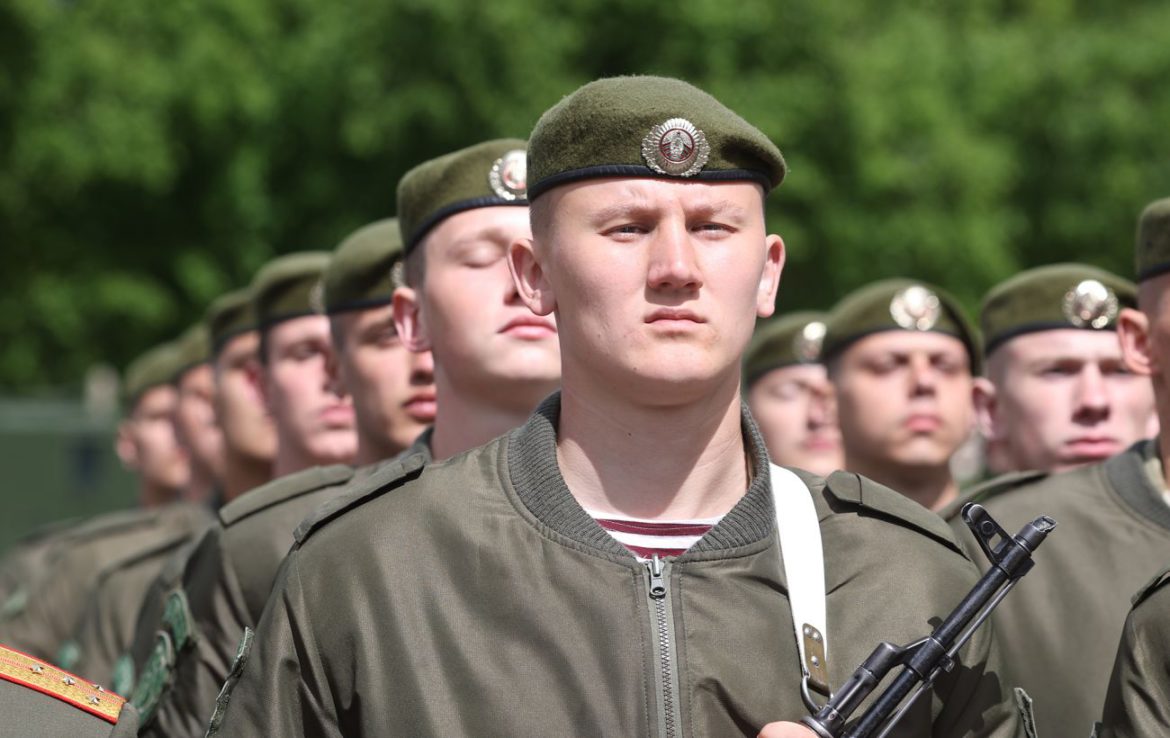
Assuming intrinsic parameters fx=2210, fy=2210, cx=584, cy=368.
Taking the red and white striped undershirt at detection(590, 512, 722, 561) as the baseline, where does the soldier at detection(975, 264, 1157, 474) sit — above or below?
below

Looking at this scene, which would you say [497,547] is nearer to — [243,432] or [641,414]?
[641,414]

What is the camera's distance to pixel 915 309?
8453 mm

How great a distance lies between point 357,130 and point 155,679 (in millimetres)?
15858

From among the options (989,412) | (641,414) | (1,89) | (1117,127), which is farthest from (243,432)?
(1117,127)

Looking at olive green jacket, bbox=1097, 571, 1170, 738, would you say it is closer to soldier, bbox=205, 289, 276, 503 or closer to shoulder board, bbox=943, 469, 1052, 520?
shoulder board, bbox=943, 469, 1052, 520

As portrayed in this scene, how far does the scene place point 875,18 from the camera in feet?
84.1

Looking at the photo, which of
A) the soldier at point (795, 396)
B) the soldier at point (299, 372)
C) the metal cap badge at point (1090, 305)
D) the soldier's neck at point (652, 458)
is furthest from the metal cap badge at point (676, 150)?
the soldier at point (795, 396)

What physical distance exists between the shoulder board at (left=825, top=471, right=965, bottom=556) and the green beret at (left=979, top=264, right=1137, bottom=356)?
3368 mm

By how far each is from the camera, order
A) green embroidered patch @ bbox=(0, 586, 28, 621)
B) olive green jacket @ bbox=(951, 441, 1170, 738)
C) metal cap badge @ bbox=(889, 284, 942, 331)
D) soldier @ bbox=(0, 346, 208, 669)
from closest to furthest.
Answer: olive green jacket @ bbox=(951, 441, 1170, 738), metal cap badge @ bbox=(889, 284, 942, 331), soldier @ bbox=(0, 346, 208, 669), green embroidered patch @ bbox=(0, 586, 28, 621)

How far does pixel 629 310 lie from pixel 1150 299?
1.95 metres

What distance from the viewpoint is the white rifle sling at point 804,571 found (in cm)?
388

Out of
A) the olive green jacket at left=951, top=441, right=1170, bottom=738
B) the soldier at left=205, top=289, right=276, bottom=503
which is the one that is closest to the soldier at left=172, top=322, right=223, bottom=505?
the soldier at left=205, top=289, right=276, bottom=503

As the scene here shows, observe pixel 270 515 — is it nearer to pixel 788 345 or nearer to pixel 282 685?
pixel 282 685

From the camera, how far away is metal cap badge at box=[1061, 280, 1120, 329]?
739 cm
